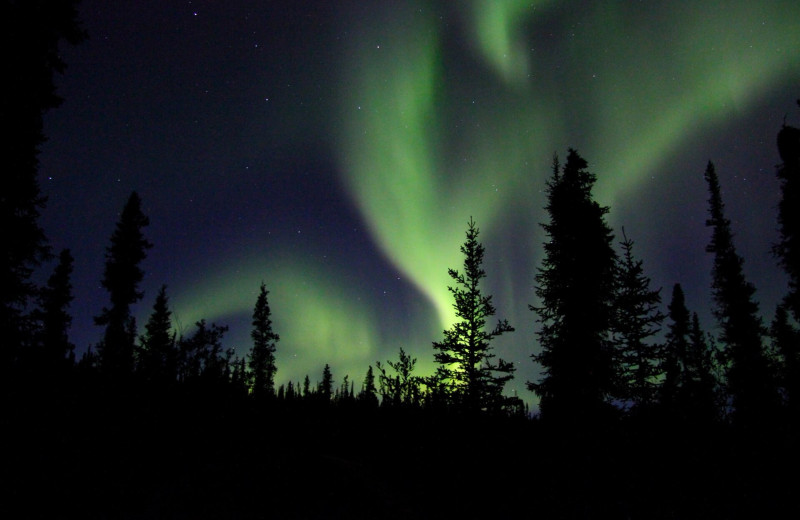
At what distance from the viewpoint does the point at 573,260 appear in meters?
21.2

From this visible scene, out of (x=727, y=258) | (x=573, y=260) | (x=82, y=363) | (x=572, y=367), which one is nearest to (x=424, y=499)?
(x=572, y=367)

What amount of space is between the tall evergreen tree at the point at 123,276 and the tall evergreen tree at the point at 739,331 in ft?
141

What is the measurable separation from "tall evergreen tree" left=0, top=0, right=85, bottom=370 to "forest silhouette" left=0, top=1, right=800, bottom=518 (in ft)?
0.21

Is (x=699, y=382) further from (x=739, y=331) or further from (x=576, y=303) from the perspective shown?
(x=576, y=303)

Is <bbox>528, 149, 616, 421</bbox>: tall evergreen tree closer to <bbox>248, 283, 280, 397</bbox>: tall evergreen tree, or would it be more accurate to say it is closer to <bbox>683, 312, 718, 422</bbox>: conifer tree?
<bbox>683, 312, 718, 422</bbox>: conifer tree

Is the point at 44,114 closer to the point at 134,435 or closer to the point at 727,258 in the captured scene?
the point at 134,435

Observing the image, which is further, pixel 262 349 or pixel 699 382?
pixel 262 349

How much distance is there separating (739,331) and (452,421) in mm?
21490

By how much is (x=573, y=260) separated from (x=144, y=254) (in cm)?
3388

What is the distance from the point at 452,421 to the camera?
2170cm

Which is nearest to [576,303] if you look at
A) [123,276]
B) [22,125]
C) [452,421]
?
[452,421]

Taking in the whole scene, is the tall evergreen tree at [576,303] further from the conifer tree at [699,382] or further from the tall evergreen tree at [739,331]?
the tall evergreen tree at [739,331]

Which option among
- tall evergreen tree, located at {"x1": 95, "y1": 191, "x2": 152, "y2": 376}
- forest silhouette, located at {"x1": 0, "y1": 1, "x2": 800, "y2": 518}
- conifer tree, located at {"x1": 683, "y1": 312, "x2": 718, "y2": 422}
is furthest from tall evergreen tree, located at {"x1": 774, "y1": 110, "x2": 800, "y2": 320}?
tall evergreen tree, located at {"x1": 95, "y1": 191, "x2": 152, "y2": 376}

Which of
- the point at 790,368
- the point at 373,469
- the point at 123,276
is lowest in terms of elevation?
the point at 373,469
